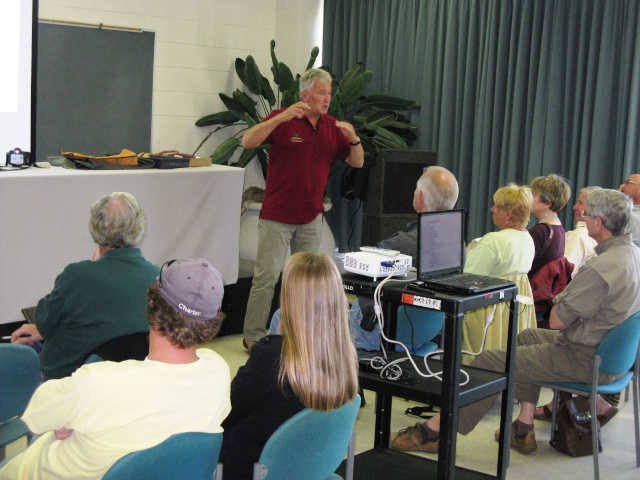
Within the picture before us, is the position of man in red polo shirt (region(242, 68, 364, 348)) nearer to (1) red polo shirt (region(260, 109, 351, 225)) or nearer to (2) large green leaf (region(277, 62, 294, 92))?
(1) red polo shirt (region(260, 109, 351, 225))

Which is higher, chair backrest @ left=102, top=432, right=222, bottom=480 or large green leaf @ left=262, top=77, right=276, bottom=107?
large green leaf @ left=262, top=77, right=276, bottom=107

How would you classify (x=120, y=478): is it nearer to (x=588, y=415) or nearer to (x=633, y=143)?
(x=588, y=415)

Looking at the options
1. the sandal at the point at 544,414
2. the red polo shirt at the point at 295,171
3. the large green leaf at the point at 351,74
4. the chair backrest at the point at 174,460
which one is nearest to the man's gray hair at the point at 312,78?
the red polo shirt at the point at 295,171

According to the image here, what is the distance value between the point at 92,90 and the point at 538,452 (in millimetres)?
4154

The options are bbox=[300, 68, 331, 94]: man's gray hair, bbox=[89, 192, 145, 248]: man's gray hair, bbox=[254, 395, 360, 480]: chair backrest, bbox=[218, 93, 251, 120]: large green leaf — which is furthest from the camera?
bbox=[218, 93, 251, 120]: large green leaf

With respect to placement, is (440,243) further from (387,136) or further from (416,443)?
(387,136)

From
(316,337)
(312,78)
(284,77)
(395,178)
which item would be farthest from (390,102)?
(316,337)

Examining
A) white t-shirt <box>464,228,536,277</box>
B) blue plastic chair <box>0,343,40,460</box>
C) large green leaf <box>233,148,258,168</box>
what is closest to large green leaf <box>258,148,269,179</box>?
large green leaf <box>233,148,258,168</box>

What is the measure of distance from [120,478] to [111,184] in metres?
2.95

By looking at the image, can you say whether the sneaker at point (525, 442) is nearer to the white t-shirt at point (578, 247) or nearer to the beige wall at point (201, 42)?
the white t-shirt at point (578, 247)

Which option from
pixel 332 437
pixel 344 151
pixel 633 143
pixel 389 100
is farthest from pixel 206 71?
pixel 332 437

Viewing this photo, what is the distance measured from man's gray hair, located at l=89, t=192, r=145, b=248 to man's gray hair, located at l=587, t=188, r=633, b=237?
6.12 feet

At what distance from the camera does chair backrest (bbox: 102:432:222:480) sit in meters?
1.74

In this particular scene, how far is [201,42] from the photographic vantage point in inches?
261
